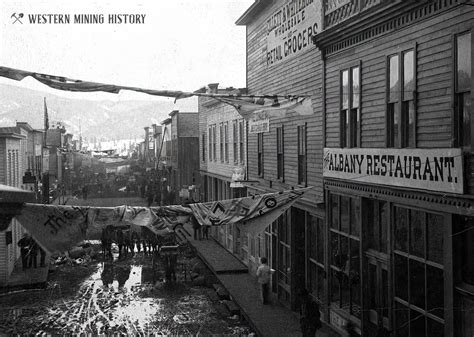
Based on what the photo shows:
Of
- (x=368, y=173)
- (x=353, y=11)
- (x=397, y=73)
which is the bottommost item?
(x=368, y=173)

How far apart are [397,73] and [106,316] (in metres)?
10.8

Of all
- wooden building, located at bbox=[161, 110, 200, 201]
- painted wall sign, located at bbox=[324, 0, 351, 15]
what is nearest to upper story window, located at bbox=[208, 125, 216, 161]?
wooden building, located at bbox=[161, 110, 200, 201]

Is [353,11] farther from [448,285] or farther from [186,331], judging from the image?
[186,331]

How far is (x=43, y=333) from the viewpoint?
53.5 feet

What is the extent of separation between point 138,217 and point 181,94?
2.56 metres

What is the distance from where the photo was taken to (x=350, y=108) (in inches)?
568

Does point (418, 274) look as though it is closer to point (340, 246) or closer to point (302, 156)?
point (340, 246)

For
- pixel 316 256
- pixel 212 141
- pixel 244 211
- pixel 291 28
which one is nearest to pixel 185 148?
pixel 212 141

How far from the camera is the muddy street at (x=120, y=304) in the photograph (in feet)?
55.3

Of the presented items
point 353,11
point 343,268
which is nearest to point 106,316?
point 343,268

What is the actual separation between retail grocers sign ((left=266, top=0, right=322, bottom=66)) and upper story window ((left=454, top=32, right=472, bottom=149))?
685 centimetres

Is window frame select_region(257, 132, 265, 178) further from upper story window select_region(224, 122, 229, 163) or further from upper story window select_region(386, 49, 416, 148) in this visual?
upper story window select_region(386, 49, 416, 148)

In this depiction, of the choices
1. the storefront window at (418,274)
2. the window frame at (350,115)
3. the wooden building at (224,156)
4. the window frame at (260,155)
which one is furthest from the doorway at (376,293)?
the wooden building at (224,156)

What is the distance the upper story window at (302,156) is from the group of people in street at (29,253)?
12157 millimetres
